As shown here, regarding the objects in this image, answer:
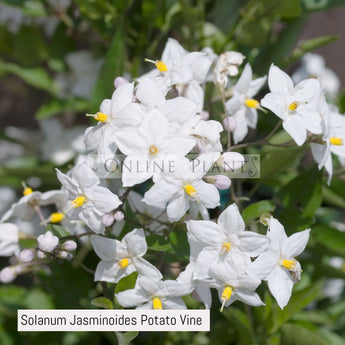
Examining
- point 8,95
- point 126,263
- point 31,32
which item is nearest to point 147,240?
point 126,263

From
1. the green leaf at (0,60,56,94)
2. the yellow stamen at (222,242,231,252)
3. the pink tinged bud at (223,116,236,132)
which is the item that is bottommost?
the yellow stamen at (222,242,231,252)

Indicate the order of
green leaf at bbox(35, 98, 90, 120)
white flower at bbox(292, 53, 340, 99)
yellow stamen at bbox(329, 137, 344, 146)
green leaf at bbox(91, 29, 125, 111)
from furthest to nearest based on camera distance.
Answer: white flower at bbox(292, 53, 340, 99), green leaf at bbox(35, 98, 90, 120), green leaf at bbox(91, 29, 125, 111), yellow stamen at bbox(329, 137, 344, 146)

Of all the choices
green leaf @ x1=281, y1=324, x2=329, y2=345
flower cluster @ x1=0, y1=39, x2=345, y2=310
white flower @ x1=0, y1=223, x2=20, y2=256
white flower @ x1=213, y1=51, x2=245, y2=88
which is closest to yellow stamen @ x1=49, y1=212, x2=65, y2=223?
flower cluster @ x1=0, y1=39, x2=345, y2=310

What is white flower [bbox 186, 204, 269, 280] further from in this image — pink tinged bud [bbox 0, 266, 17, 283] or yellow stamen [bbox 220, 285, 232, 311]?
pink tinged bud [bbox 0, 266, 17, 283]

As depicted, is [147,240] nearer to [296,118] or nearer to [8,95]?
[296,118]

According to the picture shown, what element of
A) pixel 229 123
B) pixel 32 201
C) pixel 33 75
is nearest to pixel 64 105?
pixel 33 75

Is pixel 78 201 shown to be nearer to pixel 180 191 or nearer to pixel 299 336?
pixel 180 191

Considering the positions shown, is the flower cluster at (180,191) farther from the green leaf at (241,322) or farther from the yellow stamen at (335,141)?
the green leaf at (241,322)
